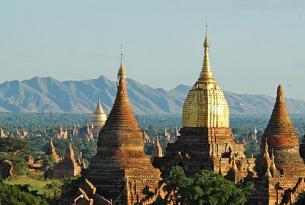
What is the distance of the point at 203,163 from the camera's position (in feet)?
203

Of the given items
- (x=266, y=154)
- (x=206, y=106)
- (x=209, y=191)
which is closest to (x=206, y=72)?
(x=206, y=106)

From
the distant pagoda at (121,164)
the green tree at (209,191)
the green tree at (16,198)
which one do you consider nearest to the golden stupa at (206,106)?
the distant pagoda at (121,164)

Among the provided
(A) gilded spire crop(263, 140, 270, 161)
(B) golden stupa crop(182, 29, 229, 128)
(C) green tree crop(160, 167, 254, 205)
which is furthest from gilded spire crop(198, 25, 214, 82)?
(C) green tree crop(160, 167, 254, 205)

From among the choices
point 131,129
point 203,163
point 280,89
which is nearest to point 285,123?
point 280,89

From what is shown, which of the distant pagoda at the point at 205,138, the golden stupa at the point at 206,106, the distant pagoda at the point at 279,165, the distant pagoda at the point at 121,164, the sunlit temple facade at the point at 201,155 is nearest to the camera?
the distant pagoda at the point at 121,164

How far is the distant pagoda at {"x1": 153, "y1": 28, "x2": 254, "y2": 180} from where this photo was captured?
6181 cm

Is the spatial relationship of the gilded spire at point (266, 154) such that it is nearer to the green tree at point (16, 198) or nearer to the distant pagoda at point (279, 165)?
the distant pagoda at point (279, 165)

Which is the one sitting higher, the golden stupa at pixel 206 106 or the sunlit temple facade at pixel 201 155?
the golden stupa at pixel 206 106

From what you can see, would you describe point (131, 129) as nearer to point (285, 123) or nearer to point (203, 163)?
point (203, 163)

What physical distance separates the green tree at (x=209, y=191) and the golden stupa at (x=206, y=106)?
8.93 m

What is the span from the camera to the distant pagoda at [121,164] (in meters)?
56.9

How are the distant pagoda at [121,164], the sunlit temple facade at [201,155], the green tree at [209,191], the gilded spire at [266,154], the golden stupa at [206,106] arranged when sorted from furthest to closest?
the golden stupa at [206,106] < the gilded spire at [266,154] < the sunlit temple facade at [201,155] < the distant pagoda at [121,164] < the green tree at [209,191]

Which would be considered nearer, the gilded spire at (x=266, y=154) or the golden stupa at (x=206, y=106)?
the gilded spire at (x=266, y=154)

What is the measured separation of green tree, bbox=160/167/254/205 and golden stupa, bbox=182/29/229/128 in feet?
29.3
